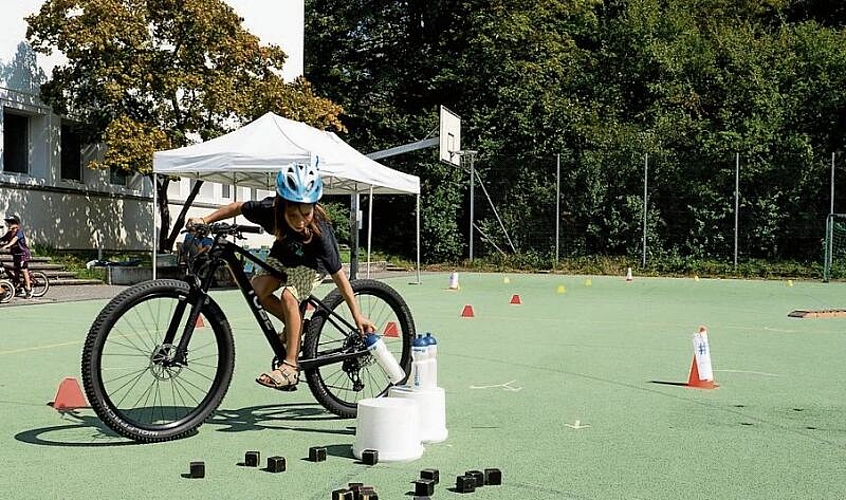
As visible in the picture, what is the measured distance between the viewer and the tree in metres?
19.6

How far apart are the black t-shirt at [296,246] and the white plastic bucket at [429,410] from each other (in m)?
→ 0.73

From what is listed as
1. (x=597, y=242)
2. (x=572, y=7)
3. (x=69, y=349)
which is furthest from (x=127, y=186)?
(x=572, y=7)

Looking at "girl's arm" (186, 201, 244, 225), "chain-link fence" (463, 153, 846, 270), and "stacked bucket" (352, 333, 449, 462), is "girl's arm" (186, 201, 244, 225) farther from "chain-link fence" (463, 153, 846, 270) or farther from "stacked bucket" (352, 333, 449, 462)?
"chain-link fence" (463, 153, 846, 270)

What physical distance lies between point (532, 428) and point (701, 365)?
197 cm

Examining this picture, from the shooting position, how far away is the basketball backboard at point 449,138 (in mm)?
27297

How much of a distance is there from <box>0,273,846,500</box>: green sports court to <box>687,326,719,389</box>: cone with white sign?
0.11 metres

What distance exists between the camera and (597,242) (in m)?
29.1

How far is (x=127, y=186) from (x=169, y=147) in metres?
4.76

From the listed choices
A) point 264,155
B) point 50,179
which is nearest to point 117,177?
point 50,179

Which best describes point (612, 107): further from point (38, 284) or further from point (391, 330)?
point (391, 330)

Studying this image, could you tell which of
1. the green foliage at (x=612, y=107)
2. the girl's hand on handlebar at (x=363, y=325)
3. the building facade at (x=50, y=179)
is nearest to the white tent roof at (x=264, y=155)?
the building facade at (x=50, y=179)

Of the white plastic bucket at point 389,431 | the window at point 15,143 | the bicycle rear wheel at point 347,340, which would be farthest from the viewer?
the window at point 15,143

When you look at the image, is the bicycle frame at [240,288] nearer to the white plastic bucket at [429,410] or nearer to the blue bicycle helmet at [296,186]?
the blue bicycle helmet at [296,186]

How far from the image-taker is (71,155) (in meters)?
22.3
